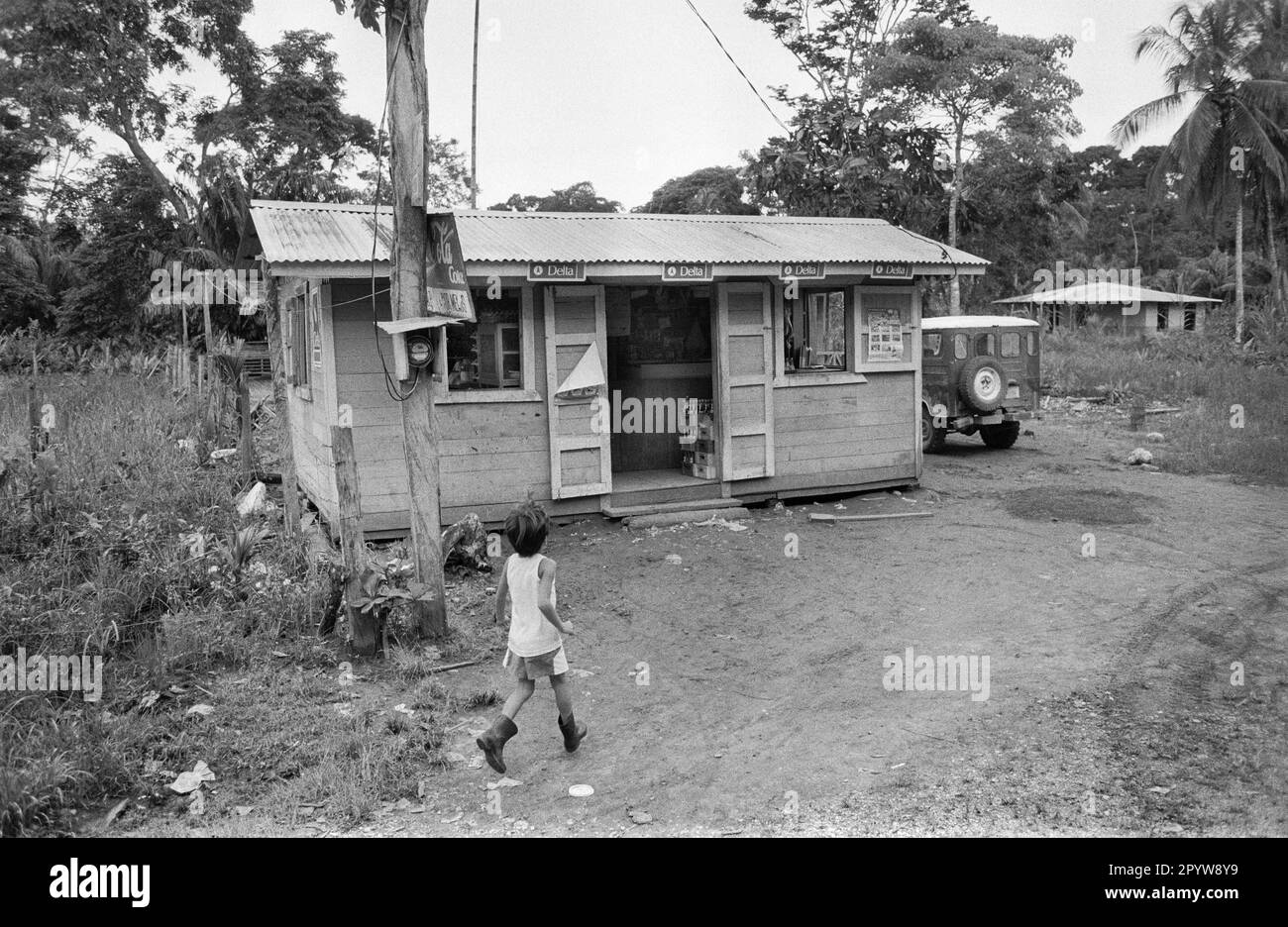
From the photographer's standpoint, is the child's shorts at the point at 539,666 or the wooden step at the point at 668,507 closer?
the child's shorts at the point at 539,666

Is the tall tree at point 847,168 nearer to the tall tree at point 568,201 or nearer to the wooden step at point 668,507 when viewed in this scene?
the wooden step at point 668,507

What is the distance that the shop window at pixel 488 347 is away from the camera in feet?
34.1

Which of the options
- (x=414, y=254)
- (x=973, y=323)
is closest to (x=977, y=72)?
(x=973, y=323)

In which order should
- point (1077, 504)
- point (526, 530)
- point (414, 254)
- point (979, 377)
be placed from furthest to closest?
point (979, 377)
point (1077, 504)
point (414, 254)
point (526, 530)

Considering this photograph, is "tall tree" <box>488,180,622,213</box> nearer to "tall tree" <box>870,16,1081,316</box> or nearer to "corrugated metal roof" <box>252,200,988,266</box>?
"tall tree" <box>870,16,1081,316</box>

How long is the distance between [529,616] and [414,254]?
10.1 feet

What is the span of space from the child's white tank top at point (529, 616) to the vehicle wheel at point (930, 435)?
475 inches

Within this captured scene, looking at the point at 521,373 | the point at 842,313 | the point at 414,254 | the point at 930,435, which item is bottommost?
the point at 930,435

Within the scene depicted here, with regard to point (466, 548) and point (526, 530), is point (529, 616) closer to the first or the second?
point (526, 530)

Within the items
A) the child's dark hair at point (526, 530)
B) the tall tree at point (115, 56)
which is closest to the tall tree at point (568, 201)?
the tall tree at point (115, 56)

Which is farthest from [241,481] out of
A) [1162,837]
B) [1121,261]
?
[1121,261]

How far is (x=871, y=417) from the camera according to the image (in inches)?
493

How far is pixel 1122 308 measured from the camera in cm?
3816

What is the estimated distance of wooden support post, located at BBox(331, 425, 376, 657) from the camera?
672 centimetres
